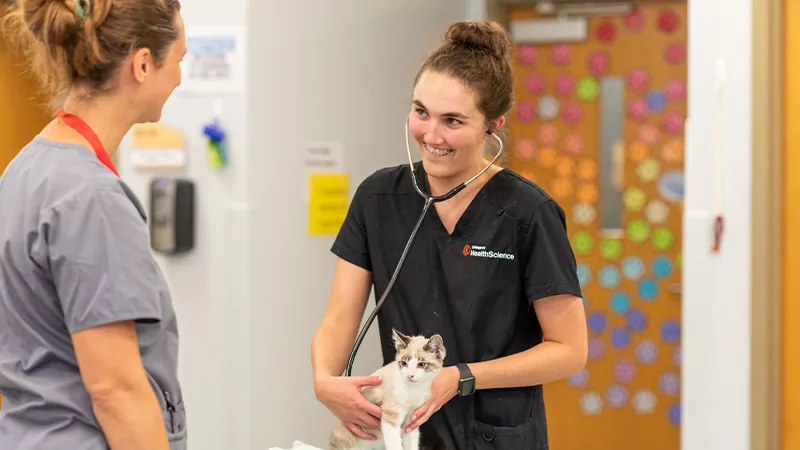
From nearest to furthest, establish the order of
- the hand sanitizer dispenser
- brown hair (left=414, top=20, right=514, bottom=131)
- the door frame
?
brown hair (left=414, top=20, right=514, bottom=131) < the hand sanitizer dispenser < the door frame

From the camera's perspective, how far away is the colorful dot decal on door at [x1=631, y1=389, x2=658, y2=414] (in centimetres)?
384

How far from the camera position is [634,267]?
3.85m

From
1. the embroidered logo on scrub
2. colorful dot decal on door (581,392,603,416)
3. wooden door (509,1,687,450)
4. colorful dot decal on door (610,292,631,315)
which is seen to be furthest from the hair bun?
colorful dot decal on door (581,392,603,416)

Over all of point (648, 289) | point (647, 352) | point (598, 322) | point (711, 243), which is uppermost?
point (711, 243)

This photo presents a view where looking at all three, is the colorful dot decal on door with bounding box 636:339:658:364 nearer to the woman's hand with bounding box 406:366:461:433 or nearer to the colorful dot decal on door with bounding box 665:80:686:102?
the colorful dot decal on door with bounding box 665:80:686:102

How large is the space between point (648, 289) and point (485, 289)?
2.60 meters

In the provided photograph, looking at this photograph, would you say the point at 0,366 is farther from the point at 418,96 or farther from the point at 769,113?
the point at 769,113

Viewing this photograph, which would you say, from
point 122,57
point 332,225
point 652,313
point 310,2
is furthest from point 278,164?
point 652,313

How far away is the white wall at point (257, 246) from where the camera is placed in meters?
2.61

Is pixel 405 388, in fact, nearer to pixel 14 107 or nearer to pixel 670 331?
pixel 14 107

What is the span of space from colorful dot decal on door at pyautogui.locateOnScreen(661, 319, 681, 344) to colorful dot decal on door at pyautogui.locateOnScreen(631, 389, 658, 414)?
0.76ft

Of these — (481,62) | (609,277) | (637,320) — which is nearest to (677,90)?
A: (609,277)

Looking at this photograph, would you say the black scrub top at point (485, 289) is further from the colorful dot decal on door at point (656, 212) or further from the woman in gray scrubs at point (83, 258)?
the colorful dot decal on door at point (656, 212)

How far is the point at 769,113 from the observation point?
8.95ft
